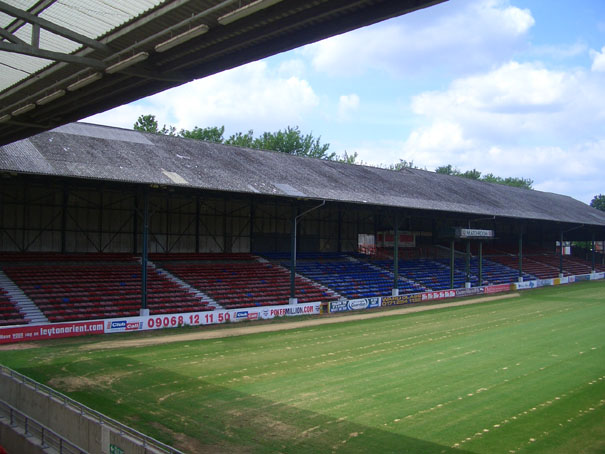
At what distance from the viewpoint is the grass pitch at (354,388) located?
43.4ft

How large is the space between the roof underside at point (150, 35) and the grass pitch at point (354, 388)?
867cm

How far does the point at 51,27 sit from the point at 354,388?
44.0 ft

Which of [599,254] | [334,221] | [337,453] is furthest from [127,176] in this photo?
[599,254]

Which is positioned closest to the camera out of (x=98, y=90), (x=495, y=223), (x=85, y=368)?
(x=98, y=90)

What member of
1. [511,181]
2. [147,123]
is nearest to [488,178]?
[511,181]

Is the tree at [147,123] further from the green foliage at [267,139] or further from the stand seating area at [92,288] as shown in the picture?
the stand seating area at [92,288]

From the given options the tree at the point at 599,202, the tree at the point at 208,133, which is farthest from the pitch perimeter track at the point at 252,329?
the tree at the point at 599,202

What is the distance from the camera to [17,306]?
27062mm

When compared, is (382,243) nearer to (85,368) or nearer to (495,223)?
(495,223)

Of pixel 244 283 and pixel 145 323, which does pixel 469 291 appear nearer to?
pixel 244 283

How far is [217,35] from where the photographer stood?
412 inches

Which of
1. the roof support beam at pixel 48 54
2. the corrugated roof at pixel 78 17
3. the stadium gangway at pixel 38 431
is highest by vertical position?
the corrugated roof at pixel 78 17

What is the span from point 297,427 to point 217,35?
961cm

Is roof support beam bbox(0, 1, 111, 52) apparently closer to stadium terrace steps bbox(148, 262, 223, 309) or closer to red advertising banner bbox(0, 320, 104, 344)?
red advertising banner bbox(0, 320, 104, 344)
